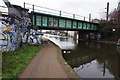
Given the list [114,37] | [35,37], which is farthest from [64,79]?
[114,37]

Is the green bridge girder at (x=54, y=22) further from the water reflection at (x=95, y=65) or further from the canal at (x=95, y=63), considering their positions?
the water reflection at (x=95, y=65)

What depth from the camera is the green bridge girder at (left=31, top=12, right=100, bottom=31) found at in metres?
37.7

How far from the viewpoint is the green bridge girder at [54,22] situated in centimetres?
3769

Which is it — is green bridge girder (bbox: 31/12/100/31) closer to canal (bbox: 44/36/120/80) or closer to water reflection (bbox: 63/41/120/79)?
canal (bbox: 44/36/120/80)

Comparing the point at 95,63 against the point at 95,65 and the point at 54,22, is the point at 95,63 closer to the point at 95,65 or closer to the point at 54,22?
the point at 95,65

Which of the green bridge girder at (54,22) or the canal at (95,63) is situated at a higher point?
the green bridge girder at (54,22)

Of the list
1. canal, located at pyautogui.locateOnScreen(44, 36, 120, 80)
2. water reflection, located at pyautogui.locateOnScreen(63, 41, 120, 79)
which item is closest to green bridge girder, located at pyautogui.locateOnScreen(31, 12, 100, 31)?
canal, located at pyautogui.locateOnScreen(44, 36, 120, 80)

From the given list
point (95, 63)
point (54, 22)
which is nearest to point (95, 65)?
point (95, 63)

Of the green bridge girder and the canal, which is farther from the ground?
the green bridge girder

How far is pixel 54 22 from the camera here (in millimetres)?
42875

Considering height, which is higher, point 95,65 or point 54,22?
point 54,22

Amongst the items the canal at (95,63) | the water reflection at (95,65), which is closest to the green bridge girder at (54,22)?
the canal at (95,63)

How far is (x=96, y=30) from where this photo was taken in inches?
2682

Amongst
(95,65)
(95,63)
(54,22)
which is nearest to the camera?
(95,65)
